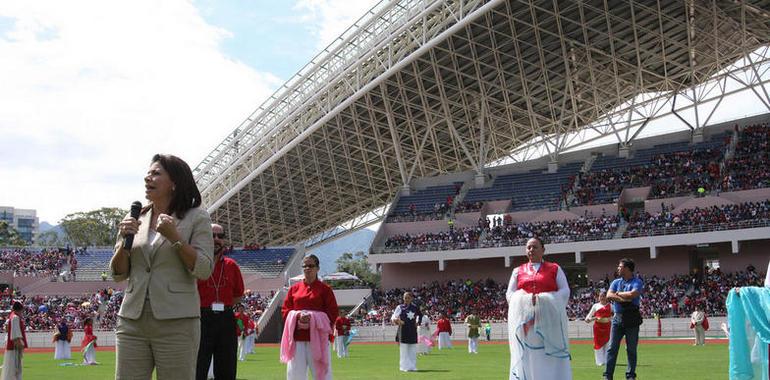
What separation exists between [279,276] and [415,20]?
93.0ft

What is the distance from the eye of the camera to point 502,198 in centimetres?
5762

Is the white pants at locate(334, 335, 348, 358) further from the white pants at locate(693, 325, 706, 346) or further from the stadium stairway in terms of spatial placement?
the stadium stairway

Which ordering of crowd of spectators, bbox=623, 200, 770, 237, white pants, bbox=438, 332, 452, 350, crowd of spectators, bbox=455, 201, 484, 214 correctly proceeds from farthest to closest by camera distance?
crowd of spectators, bbox=455, 201, 484, 214 < crowd of spectators, bbox=623, 200, 770, 237 < white pants, bbox=438, 332, 452, 350

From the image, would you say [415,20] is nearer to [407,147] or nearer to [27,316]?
[407,147]

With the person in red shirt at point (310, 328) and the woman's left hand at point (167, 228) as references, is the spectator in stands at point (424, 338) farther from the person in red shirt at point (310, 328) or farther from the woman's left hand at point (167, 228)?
the woman's left hand at point (167, 228)

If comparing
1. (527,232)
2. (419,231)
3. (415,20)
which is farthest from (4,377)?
(419,231)

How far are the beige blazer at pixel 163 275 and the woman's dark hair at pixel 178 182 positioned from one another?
0.12 m

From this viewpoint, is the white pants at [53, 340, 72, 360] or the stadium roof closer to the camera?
the white pants at [53, 340, 72, 360]

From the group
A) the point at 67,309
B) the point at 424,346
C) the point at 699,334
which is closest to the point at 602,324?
the point at 424,346

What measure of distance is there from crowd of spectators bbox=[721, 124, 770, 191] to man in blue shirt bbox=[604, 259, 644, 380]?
122ft

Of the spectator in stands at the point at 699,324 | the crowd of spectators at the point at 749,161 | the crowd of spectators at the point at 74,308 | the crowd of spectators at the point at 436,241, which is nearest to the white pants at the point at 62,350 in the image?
the spectator in stands at the point at 699,324

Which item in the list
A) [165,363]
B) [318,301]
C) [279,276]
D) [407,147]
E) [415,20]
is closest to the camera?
[165,363]

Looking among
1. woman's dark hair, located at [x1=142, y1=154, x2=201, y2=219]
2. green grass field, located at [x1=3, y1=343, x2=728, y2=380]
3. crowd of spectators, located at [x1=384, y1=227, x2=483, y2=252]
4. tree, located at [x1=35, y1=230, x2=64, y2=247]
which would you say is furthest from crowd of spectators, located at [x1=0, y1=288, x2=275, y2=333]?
tree, located at [x1=35, y1=230, x2=64, y2=247]

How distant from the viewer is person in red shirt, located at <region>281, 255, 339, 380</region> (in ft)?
33.9
